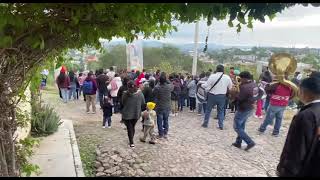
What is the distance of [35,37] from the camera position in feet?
12.1

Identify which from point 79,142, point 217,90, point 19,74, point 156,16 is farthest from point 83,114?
point 156,16

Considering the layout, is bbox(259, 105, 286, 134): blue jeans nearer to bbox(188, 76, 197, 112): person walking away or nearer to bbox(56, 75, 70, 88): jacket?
bbox(188, 76, 197, 112): person walking away

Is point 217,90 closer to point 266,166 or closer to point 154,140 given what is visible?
point 154,140

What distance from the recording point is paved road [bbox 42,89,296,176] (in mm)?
7246

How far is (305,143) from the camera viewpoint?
3.65 meters

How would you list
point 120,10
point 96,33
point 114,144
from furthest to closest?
point 114,144
point 96,33
point 120,10

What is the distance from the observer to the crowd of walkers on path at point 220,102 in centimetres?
369

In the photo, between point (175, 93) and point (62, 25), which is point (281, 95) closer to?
point (175, 93)

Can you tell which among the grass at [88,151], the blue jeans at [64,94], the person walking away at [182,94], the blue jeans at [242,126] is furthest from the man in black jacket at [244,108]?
the blue jeans at [64,94]

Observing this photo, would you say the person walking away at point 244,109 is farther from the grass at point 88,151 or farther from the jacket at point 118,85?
the jacket at point 118,85

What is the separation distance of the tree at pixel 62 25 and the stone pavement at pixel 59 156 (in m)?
1.56

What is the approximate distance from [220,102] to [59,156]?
473 cm

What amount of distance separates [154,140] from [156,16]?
18.7 feet

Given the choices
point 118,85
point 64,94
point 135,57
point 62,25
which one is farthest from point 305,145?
point 135,57
